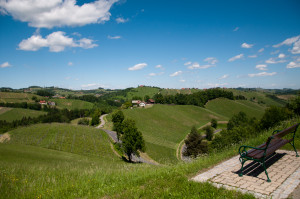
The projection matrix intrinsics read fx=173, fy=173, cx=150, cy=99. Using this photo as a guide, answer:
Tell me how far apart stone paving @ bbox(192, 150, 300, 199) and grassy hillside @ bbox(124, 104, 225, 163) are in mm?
35787

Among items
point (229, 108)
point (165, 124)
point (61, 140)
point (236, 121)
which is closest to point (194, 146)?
point (165, 124)

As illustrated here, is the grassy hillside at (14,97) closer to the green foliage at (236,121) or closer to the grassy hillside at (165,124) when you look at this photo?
the grassy hillside at (165,124)

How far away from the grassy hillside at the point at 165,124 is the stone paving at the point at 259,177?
117 feet

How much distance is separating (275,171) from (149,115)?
7917 centimetres

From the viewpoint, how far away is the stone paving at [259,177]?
4882 mm

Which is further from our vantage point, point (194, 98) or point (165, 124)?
point (194, 98)

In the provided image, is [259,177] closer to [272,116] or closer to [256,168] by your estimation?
[256,168]

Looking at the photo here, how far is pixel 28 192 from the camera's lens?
5332 millimetres

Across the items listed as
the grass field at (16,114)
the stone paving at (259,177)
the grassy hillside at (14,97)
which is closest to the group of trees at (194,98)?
the grass field at (16,114)

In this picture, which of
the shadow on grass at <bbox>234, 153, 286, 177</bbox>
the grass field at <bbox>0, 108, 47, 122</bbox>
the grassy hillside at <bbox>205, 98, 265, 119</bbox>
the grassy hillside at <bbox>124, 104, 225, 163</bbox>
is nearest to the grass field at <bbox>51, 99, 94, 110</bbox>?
the grass field at <bbox>0, 108, 47, 122</bbox>

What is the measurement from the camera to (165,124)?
252 ft

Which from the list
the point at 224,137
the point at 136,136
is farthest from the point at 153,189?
the point at 224,137

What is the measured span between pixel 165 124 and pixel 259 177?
71.6m

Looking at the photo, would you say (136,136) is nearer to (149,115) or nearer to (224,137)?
(224,137)
